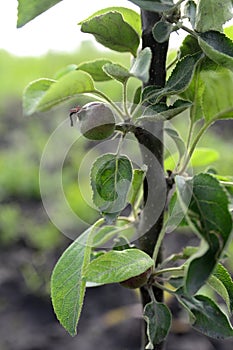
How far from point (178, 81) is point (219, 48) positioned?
0.18 feet

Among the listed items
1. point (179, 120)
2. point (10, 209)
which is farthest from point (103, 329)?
point (179, 120)

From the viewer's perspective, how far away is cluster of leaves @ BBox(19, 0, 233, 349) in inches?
17.3

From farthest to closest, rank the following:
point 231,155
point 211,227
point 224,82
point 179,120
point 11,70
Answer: point 11,70
point 179,120
point 231,155
point 224,82
point 211,227

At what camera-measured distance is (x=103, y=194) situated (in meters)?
0.54

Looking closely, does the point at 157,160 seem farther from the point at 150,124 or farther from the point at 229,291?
the point at 229,291

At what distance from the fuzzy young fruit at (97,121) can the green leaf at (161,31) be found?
8cm

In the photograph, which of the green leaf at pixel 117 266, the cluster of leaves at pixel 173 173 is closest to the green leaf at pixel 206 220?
the cluster of leaves at pixel 173 173

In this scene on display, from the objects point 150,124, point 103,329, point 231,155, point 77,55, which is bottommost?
point 103,329

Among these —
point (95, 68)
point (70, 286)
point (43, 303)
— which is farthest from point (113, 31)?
point (43, 303)

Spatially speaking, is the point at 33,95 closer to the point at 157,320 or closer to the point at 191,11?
the point at 191,11

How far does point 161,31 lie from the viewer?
19.9 inches

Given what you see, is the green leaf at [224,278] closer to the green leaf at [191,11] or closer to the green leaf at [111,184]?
the green leaf at [111,184]

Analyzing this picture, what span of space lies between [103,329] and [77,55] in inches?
114

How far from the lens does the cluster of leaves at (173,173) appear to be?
0.44 meters
